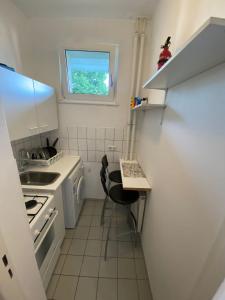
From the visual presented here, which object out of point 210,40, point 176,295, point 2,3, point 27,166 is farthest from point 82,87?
point 176,295

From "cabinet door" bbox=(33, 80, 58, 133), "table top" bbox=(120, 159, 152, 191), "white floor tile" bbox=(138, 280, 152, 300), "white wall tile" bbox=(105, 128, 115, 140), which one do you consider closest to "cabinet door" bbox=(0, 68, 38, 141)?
"cabinet door" bbox=(33, 80, 58, 133)

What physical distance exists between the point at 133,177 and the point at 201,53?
1340 mm

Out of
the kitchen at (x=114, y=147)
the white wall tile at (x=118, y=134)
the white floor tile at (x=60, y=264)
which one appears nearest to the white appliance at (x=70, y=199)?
the kitchen at (x=114, y=147)

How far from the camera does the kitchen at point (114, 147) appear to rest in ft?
1.99

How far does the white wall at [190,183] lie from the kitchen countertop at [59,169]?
101 cm

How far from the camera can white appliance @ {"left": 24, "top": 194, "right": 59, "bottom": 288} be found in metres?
1.03

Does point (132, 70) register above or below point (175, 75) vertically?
above

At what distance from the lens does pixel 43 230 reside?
1.11 metres

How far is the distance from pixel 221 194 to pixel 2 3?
2.49 meters

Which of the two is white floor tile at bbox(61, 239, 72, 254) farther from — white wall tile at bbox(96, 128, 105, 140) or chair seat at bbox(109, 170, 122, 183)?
white wall tile at bbox(96, 128, 105, 140)

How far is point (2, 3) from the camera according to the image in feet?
4.77

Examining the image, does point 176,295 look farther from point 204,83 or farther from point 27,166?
point 27,166

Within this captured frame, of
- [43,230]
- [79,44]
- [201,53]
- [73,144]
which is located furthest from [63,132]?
[201,53]

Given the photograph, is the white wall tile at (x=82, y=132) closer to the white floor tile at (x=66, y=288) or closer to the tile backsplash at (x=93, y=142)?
the tile backsplash at (x=93, y=142)
